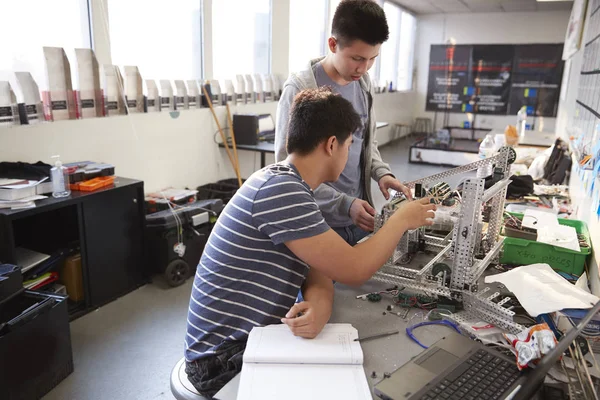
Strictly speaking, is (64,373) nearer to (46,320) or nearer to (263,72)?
(46,320)

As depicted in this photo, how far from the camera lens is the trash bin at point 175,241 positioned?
305 cm

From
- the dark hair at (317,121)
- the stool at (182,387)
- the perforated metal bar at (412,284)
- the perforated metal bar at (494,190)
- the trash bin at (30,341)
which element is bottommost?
the trash bin at (30,341)

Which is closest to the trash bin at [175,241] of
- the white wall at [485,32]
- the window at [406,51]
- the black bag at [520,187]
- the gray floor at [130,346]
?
the gray floor at [130,346]

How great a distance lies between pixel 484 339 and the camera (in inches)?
45.0

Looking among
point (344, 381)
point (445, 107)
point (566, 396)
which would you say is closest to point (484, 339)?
point (566, 396)

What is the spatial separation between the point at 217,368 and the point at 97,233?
5.95 feet

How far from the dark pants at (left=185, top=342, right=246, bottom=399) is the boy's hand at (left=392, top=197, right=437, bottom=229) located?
527 millimetres

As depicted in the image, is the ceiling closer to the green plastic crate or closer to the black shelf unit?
the black shelf unit

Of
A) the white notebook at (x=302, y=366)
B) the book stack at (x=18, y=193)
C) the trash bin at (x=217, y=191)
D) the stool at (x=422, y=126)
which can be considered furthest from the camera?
the stool at (x=422, y=126)

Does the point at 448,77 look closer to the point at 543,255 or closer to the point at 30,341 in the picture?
the point at 543,255

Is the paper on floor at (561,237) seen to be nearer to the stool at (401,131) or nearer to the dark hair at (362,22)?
the dark hair at (362,22)

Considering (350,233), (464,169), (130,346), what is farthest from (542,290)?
(130,346)

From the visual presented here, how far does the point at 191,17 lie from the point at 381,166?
2.75 m

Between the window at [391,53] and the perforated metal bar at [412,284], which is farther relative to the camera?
the window at [391,53]
